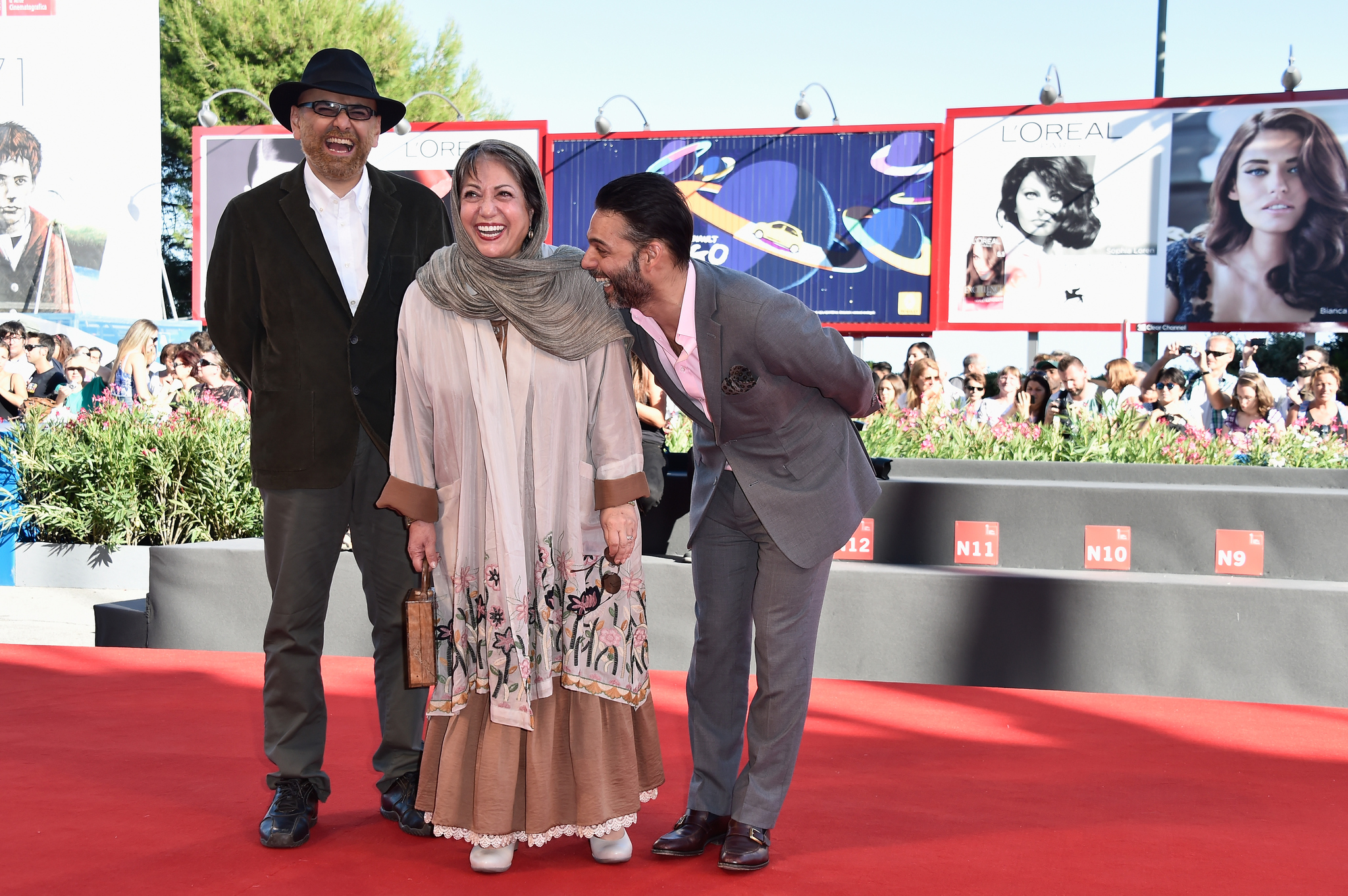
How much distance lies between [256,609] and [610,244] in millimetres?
3654

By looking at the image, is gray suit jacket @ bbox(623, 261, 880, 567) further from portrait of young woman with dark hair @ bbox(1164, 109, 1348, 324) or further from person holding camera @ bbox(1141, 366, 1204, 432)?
portrait of young woman with dark hair @ bbox(1164, 109, 1348, 324)

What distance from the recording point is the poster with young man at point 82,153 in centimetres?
1728

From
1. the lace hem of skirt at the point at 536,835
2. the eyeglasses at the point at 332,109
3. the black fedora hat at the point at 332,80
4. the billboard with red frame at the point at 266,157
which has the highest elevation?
the billboard with red frame at the point at 266,157

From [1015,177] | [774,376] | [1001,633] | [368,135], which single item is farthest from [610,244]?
[1015,177]

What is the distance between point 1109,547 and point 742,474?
11.0ft

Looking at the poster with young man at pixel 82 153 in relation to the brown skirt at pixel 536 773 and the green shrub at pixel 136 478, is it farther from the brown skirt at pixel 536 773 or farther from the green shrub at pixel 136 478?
the brown skirt at pixel 536 773

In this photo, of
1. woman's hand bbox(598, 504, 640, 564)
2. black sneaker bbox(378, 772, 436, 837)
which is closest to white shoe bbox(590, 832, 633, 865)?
black sneaker bbox(378, 772, 436, 837)

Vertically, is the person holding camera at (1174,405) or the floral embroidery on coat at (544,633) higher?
the person holding camera at (1174,405)

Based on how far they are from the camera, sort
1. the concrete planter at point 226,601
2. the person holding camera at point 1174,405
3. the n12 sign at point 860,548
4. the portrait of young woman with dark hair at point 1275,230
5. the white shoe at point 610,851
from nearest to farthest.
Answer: the white shoe at point 610,851 → the concrete planter at point 226,601 → the n12 sign at point 860,548 → the person holding camera at point 1174,405 → the portrait of young woman with dark hair at point 1275,230

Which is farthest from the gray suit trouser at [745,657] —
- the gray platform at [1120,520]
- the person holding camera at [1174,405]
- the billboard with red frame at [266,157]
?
the billboard with red frame at [266,157]

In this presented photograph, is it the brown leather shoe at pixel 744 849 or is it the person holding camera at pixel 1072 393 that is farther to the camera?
the person holding camera at pixel 1072 393

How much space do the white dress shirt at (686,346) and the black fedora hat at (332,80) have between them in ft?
2.76

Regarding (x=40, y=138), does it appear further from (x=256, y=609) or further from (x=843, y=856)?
(x=843, y=856)

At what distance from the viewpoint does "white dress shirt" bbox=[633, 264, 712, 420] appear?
258 cm
